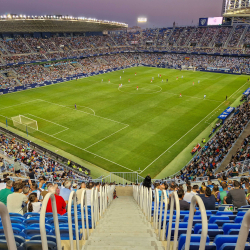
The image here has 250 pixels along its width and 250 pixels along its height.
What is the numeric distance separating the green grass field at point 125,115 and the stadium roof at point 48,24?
23835 mm

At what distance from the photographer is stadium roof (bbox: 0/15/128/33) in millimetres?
63909

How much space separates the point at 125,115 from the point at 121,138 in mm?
8687

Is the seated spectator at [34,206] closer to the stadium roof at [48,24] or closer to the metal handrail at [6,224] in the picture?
the metal handrail at [6,224]

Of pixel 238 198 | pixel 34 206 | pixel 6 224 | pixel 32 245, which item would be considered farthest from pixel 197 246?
pixel 238 198

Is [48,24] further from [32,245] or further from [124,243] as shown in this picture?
[32,245]

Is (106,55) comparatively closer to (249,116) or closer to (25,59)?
(25,59)

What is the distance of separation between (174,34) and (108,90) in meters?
68.7

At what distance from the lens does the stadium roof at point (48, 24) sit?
2516 inches

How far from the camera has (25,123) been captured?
1335 inches

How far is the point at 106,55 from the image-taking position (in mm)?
93750

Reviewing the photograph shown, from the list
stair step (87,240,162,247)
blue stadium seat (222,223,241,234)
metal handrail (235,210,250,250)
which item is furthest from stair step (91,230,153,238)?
metal handrail (235,210,250,250)

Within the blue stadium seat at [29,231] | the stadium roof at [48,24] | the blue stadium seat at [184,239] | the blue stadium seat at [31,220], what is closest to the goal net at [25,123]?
the blue stadium seat at [31,220]

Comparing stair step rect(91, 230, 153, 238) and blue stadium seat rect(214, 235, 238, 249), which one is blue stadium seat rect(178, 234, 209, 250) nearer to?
blue stadium seat rect(214, 235, 238, 249)

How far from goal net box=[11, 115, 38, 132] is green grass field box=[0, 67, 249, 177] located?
48.2 inches
